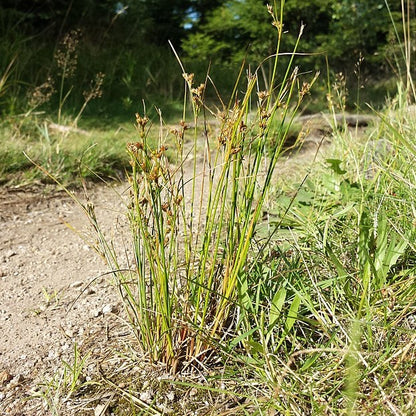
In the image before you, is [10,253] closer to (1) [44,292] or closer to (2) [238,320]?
(1) [44,292]

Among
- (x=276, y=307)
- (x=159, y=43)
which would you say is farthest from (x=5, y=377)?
(x=159, y=43)

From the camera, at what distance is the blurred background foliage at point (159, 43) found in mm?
5416

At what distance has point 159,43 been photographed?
11.4 m

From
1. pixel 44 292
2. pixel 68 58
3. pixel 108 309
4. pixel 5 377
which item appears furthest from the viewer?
pixel 68 58

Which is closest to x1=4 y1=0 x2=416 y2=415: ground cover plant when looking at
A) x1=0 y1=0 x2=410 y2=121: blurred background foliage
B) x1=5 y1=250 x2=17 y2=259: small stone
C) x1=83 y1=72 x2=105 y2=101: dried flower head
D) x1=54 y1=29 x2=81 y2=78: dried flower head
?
x1=5 y1=250 x2=17 y2=259: small stone

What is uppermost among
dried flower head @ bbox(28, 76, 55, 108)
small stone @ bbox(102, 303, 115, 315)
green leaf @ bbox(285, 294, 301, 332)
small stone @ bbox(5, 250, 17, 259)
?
green leaf @ bbox(285, 294, 301, 332)

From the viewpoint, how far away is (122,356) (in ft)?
4.64

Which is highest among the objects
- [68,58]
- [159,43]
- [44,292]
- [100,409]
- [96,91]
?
[68,58]

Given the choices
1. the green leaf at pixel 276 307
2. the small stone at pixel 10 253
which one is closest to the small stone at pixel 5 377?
the green leaf at pixel 276 307

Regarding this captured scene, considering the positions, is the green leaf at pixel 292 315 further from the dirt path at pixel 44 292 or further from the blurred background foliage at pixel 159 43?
the blurred background foliage at pixel 159 43

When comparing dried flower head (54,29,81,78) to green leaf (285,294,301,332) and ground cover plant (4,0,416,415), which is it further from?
green leaf (285,294,301,332)

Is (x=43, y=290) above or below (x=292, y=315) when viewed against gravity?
below

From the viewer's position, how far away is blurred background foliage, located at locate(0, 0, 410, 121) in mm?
5416

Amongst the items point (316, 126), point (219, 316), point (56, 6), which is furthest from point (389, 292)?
point (56, 6)
